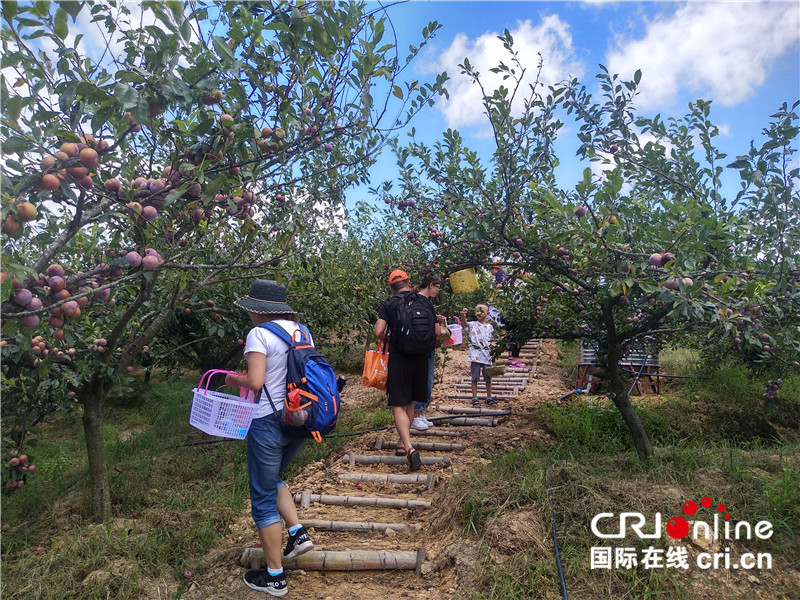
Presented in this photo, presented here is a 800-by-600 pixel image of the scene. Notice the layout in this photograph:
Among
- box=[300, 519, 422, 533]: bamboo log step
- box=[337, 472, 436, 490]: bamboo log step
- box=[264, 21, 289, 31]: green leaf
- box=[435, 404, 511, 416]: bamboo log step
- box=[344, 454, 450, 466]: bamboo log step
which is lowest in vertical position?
box=[300, 519, 422, 533]: bamboo log step

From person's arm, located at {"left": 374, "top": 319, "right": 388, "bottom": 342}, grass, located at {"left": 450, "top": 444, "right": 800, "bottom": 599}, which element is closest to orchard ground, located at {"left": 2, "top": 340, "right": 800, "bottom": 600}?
grass, located at {"left": 450, "top": 444, "right": 800, "bottom": 599}

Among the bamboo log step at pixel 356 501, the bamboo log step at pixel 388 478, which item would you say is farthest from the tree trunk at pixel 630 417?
the bamboo log step at pixel 356 501

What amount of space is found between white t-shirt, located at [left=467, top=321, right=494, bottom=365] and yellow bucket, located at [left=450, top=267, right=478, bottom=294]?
1.82 metres

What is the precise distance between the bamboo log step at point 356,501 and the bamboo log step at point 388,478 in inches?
14.1

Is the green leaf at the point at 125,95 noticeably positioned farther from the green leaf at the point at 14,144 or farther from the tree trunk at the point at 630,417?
the tree trunk at the point at 630,417

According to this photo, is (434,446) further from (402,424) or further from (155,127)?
(155,127)

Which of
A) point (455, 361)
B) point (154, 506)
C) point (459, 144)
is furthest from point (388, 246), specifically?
point (154, 506)

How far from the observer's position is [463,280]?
5.09 metres

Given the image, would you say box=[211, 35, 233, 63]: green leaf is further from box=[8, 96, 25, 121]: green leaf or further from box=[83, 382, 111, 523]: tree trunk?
box=[83, 382, 111, 523]: tree trunk

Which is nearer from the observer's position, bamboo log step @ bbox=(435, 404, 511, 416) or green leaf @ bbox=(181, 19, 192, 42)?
green leaf @ bbox=(181, 19, 192, 42)

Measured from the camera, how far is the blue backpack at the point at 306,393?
269 cm

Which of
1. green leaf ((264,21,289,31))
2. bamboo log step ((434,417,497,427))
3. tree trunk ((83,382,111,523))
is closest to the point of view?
green leaf ((264,21,289,31))

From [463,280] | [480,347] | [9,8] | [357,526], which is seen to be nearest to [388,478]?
[357,526]

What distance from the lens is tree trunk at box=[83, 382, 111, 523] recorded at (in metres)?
3.65
